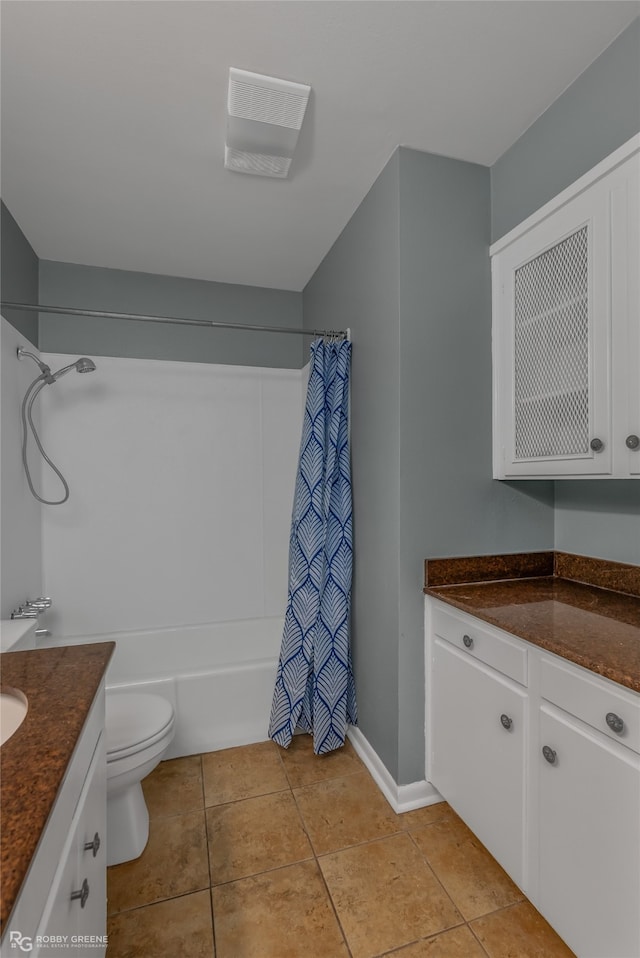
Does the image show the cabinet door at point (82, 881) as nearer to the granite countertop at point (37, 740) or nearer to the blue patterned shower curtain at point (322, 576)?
the granite countertop at point (37, 740)

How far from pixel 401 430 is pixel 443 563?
54 centimetres

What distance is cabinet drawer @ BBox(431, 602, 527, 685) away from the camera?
4.44 ft

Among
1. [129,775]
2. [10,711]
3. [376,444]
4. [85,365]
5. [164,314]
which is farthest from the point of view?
[164,314]

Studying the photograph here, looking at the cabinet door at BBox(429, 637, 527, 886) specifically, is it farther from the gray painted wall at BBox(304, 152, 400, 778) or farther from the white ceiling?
the white ceiling

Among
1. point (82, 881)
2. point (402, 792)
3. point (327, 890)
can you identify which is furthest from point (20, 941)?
point (402, 792)

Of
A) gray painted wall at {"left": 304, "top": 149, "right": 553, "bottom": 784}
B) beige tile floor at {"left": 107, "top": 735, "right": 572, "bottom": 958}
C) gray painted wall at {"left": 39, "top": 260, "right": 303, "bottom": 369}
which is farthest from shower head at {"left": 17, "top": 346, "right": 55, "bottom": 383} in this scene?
beige tile floor at {"left": 107, "top": 735, "right": 572, "bottom": 958}

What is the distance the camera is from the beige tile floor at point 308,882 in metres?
1.31

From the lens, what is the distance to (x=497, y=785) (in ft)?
4.68

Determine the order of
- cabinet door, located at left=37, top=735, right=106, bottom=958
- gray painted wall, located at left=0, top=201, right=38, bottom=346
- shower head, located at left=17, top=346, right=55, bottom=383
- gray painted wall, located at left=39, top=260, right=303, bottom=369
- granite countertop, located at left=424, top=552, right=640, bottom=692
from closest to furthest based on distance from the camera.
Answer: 1. cabinet door, located at left=37, top=735, right=106, bottom=958
2. granite countertop, located at left=424, top=552, right=640, bottom=692
3. gray painted wall, located at left=0, top=201, right=38, bottom=346
4. shower head, located at left=17, top=346, right=55, bottom=383
5. gray painted wall, located at left=39, top=260, right=303, bottom=369

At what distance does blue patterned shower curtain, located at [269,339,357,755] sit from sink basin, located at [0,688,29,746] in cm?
134

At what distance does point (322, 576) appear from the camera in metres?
2.22

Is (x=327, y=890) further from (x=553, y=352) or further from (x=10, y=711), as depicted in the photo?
(x=553, y=352)

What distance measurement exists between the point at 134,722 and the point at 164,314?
2183 mm

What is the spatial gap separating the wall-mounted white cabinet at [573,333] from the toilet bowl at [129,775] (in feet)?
5.36
